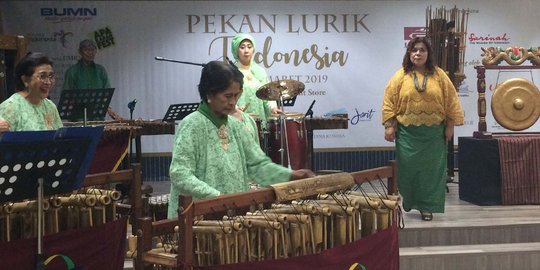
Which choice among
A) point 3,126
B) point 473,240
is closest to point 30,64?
point 3,126

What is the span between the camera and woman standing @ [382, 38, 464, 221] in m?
5.52

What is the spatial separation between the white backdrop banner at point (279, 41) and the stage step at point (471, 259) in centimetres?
355

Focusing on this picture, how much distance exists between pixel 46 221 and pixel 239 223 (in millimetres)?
1022

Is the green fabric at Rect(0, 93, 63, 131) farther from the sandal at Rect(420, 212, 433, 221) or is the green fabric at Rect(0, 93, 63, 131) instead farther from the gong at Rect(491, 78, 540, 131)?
the gong at Rect(491, 78, 540, 131)

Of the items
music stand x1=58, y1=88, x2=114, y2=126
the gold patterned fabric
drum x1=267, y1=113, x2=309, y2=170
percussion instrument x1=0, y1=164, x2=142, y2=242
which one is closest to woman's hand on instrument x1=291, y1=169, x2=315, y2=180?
percussion instrument x1=0, y1=164, x2=142, y2=242

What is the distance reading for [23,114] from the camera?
4172mm

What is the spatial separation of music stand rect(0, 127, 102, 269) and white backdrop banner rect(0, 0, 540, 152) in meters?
5.58

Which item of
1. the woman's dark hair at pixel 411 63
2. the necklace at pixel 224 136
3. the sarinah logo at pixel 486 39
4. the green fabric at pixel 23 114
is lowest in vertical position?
the necklace at pixel 224 136

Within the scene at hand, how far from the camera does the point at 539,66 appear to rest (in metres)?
6.66

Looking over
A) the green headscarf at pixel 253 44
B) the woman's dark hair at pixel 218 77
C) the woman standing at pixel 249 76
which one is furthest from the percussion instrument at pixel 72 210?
the green headscarf at pixel 253 44

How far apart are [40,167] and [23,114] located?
1.50m

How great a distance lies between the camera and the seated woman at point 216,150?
9.92 feet

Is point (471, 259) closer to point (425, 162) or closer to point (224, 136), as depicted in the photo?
point (425, 162)

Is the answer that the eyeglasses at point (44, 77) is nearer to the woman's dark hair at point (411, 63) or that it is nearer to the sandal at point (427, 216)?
the woman's dark hair at point (411, 63)
